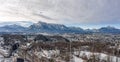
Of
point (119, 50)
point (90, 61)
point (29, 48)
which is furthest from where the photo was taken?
point (29, 48)

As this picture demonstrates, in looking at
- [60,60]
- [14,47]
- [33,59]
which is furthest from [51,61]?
[14,47]

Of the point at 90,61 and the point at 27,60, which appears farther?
the point at 27,60

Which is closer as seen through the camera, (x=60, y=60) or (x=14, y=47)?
(x=60, y=60)

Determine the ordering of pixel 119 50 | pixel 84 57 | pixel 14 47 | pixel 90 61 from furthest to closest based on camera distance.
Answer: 1. pixel 14 47
2. pixel 119 50
3. pixel 84 57
4. pixel 90 61

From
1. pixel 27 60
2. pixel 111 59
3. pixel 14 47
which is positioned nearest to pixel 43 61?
pixel 27 60

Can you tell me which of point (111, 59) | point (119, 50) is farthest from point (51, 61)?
point (119, 50)

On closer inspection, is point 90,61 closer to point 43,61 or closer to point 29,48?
point 43,61

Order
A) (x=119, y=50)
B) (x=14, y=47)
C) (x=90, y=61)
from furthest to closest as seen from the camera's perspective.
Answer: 1. (x=14, y=47)
2. (x=119, y=50)
3. (x=90, y=61)

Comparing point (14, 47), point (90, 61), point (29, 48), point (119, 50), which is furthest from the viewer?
point (14, 47)

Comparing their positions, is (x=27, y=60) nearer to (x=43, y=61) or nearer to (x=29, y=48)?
(x=43, y=61)
